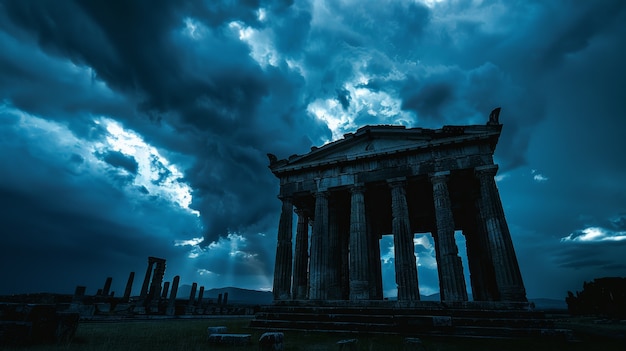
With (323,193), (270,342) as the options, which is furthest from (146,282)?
(270,342)

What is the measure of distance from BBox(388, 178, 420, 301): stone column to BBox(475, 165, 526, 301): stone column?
3991 mm

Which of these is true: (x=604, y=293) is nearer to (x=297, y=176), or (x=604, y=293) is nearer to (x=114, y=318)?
(x=297, y=176)

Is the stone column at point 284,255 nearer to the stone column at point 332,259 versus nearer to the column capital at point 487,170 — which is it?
the stone column at point 332,259

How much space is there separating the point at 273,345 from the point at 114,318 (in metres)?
16.1

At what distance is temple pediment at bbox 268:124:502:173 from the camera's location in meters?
16.6

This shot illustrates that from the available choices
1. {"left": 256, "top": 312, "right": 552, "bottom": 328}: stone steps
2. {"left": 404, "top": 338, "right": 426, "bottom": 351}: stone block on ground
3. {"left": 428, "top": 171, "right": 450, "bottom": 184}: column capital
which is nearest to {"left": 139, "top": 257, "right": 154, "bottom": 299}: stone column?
{"left": 256, "top": 312, "right": 552, "bottom": 328}: stone steps

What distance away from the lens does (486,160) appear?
16.1 meters

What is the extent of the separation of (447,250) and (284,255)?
32.8 feet

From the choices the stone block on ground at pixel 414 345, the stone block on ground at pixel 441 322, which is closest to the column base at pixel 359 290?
the stone block on ground at pixel 441 322

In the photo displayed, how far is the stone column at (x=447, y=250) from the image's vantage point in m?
14.3

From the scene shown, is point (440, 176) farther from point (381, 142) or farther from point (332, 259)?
point (332, 259)

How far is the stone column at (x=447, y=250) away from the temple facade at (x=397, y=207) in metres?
0.05

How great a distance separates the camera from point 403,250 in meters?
16.0

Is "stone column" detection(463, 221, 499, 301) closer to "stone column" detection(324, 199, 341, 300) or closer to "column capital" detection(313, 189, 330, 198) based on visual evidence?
"stone column" detection(324, 199, 341, 300)
